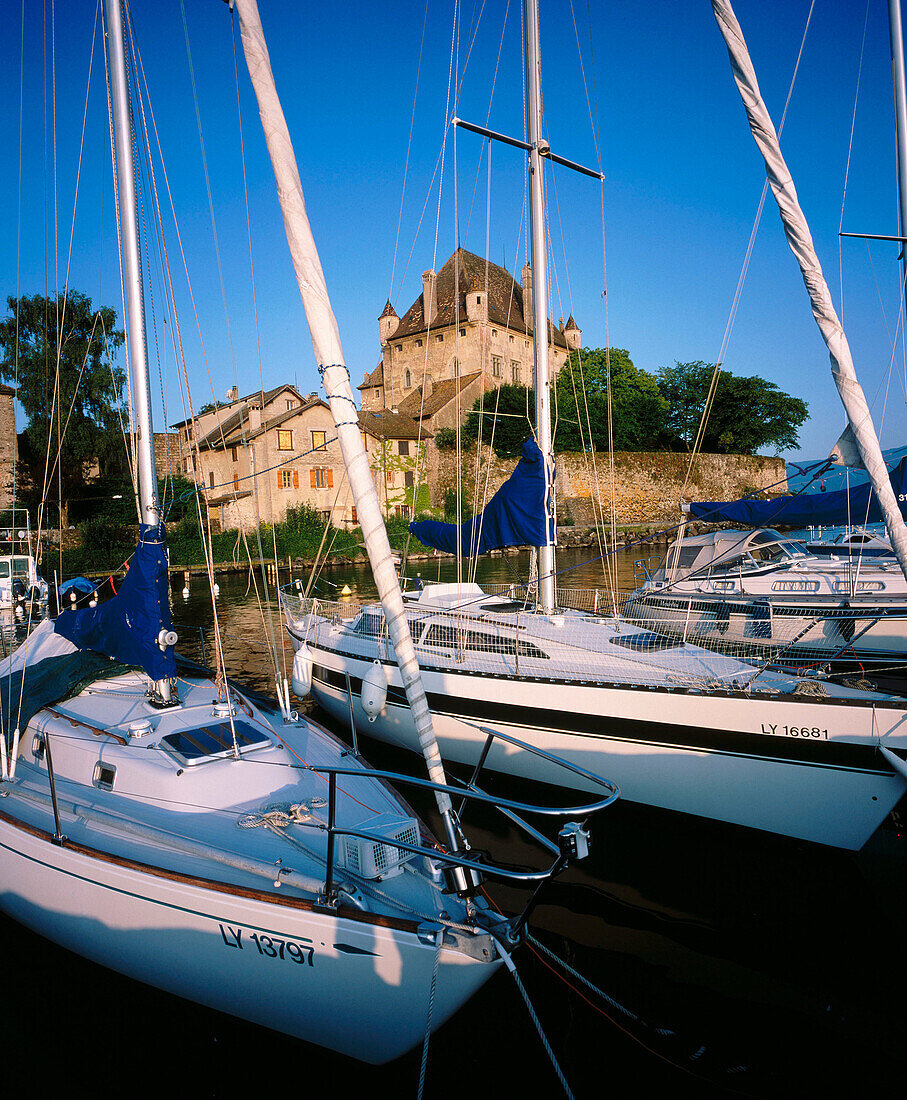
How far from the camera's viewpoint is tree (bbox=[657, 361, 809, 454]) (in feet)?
191

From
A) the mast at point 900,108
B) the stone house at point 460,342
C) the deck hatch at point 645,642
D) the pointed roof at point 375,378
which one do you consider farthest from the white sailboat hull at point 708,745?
the pointed roof at point 375,378

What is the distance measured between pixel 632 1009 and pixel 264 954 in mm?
2828

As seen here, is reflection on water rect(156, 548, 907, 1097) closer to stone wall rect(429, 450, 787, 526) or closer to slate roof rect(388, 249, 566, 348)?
stone wall rect(429, 450, 787, 526)

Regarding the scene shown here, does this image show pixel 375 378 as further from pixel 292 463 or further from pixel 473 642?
pixel 473 642

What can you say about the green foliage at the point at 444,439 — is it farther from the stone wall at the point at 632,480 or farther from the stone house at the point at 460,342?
the stone house at the point at 460,342

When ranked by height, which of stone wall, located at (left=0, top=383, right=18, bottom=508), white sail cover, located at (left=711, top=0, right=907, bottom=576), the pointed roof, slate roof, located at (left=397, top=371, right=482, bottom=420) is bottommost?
white sail cover, located at (left=711, top=0, right=907, bottom=576)

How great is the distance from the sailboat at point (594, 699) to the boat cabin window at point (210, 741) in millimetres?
1944

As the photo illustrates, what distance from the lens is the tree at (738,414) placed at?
58219mm

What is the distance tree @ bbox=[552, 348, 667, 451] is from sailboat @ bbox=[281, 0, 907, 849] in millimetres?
41642

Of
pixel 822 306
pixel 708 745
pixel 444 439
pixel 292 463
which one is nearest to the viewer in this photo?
pixel 822 306

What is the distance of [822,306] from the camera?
184 inches

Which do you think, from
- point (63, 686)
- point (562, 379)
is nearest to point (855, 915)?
point (63, 686)

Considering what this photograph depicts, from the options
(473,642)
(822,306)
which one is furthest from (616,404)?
(822,306)

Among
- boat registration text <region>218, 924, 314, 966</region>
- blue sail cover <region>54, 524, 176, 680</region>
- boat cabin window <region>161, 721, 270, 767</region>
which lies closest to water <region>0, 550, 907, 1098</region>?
boat registration text <region>218, 924, 314, 966</region>
